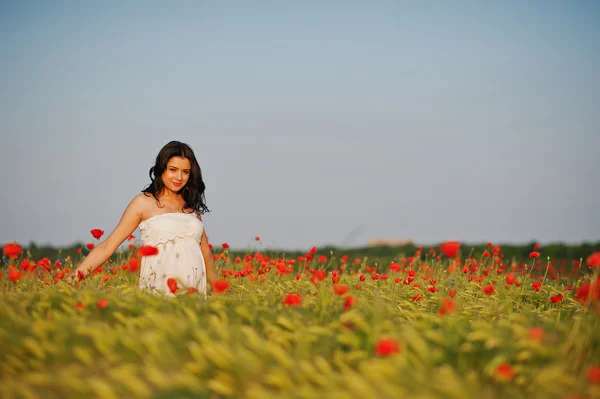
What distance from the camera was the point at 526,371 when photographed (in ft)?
11.7

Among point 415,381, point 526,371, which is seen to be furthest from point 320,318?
point 526,371

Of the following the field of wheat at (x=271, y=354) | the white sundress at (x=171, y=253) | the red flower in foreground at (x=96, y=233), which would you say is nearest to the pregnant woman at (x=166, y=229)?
the white sundress at (x=171, y=253)

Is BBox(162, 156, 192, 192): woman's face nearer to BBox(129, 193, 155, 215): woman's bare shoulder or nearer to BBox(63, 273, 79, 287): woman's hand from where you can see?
BBox(129, 193, 155, 215): woman's bare shoulder

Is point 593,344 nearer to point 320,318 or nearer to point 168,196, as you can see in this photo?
point 320,318

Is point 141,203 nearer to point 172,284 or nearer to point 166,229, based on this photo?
point 166,229

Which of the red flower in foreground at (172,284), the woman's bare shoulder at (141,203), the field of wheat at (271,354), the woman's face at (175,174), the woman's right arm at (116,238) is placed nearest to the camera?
the field of wheat at (271,354)

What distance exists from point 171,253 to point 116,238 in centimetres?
63

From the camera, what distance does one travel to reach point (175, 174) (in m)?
6.00

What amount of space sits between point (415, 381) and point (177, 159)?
3850 mm

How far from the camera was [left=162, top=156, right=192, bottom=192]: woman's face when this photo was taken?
236 inches

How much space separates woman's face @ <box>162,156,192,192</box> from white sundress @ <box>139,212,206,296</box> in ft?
1.21

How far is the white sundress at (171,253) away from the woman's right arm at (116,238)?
12 cm

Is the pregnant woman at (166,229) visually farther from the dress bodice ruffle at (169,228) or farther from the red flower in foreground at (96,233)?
the red flower in foreground at (96,233)

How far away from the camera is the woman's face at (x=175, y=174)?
600 cm
